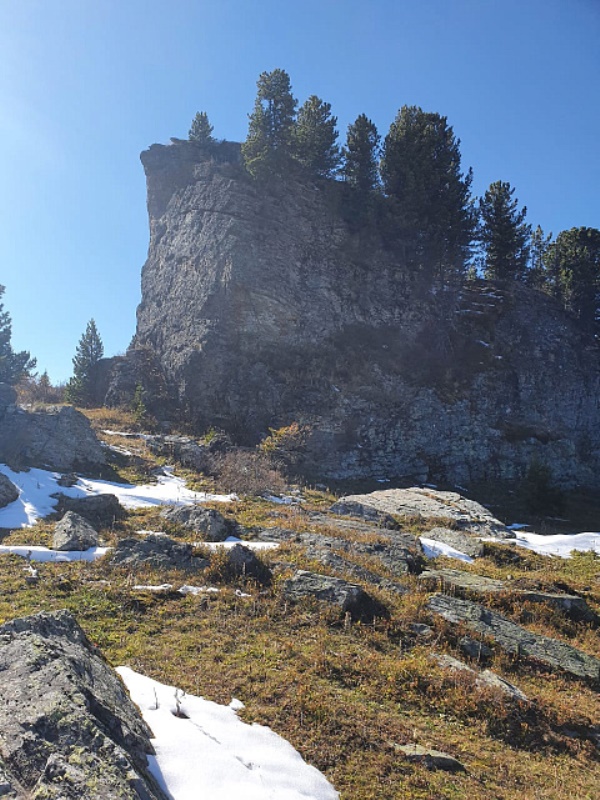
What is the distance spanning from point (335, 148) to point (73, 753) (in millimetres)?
52749

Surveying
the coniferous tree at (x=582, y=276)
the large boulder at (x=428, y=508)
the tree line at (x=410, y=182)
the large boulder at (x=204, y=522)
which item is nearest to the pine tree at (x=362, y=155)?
the tree line at (x=410, y=182)

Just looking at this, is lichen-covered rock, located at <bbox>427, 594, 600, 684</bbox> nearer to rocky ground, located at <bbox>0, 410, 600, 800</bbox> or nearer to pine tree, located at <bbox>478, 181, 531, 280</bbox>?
rocky ground, located at <bbox>0, 410, 600, 800</bbox>

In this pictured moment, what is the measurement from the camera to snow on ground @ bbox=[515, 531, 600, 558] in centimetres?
1916

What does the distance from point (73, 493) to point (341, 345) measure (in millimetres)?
26699

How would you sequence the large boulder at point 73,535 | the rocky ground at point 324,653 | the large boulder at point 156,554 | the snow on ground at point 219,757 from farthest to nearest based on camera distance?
the large boulder at point 73,535, the large boulder at point 156,554, the rocky ground at point 324,653, the snow on ground at point 219,757

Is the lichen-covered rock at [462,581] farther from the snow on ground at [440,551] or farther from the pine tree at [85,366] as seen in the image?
the pine tree at [85,366]

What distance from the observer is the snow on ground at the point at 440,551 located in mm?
15817

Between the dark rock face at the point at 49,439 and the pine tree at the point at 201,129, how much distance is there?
37.6 m

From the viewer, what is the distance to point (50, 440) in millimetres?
23703

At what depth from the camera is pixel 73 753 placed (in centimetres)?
365

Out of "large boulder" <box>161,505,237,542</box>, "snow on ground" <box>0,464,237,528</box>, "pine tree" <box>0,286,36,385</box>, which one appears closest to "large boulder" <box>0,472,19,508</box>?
"snow on ground" <box>0,464,237,528</box>

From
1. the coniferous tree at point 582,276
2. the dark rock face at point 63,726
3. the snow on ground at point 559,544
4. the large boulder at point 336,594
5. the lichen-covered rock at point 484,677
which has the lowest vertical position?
the snow on ground at point 559,544

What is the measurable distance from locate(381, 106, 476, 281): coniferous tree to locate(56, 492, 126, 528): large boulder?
1506 inches

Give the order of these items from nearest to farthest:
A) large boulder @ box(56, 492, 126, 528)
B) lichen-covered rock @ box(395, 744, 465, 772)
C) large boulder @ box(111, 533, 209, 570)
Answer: lichen-covered rock @ box(395, 744, 465, 772) → large boulder @ box(111, 533, 209, 570) → large boulder @ box(56, 492, 126, 528)
